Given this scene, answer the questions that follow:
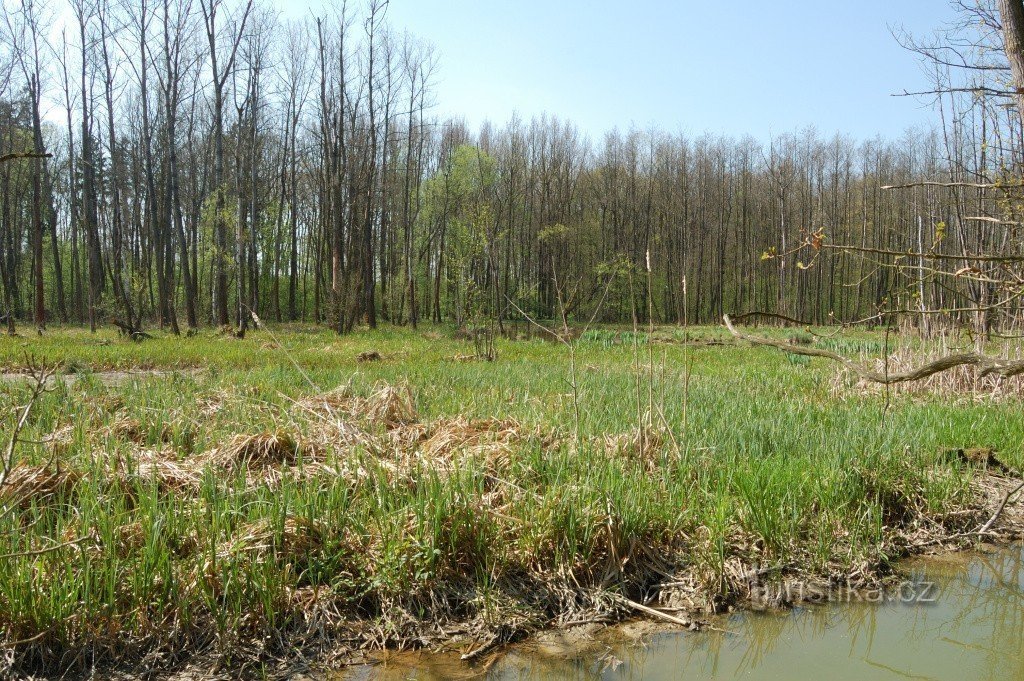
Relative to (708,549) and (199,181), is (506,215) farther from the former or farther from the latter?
(708,549)

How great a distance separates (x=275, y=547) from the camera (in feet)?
9.24

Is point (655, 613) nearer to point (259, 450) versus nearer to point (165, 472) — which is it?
point (259, 450)

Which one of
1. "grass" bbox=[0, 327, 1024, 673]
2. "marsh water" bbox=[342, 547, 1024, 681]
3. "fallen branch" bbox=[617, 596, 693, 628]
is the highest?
"grass" bbox=[0, 327, 1024, 673]

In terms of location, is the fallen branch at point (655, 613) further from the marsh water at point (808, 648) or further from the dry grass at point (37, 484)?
the dry grass at point (37, 484)

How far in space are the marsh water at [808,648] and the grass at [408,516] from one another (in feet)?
0.63

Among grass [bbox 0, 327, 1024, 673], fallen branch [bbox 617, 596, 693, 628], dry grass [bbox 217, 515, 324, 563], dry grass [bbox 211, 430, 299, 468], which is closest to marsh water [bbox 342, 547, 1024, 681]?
fallen branch [bbox 617, 596, 693, 628]

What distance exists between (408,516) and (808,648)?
1.82 m

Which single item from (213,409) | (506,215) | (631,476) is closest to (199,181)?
(506,215)

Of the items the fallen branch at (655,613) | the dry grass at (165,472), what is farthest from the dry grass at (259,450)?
the fallen branch at (655,613)

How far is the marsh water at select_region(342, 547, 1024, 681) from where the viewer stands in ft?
8.23

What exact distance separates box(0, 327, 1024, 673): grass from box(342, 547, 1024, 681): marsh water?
0.63 feet

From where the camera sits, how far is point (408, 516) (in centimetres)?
318

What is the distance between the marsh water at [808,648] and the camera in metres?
2.51

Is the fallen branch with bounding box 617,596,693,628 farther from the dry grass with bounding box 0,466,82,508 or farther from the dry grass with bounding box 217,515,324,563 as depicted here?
the dry grass with bounding box 0,466,82,508
